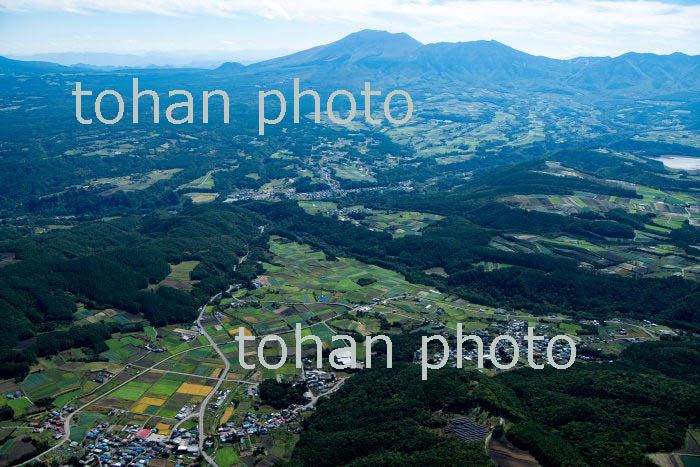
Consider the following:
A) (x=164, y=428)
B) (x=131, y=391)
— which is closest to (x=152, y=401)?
(x=131, y=391)

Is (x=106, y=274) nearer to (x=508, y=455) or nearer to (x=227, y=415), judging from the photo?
(x=227, y=415)

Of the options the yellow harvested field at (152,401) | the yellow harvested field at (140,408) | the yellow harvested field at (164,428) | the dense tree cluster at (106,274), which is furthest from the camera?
the dense tree cluster at (106,274)

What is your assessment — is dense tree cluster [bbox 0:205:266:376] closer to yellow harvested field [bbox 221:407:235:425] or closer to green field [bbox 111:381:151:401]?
green field [bbox 111:381:151:401]

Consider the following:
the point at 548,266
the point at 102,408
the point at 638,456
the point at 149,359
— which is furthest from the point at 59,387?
the point at 548,266

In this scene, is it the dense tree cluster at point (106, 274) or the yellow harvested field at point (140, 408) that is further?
the dense tree cluster at point (106, 274)

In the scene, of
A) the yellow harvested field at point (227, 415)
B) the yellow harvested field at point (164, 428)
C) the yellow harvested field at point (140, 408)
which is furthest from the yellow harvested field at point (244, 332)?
the yellow harvested field at point (164, 428)

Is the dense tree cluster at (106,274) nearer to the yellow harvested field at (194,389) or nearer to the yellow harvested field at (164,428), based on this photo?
the yellow harvested field at (194,389)
